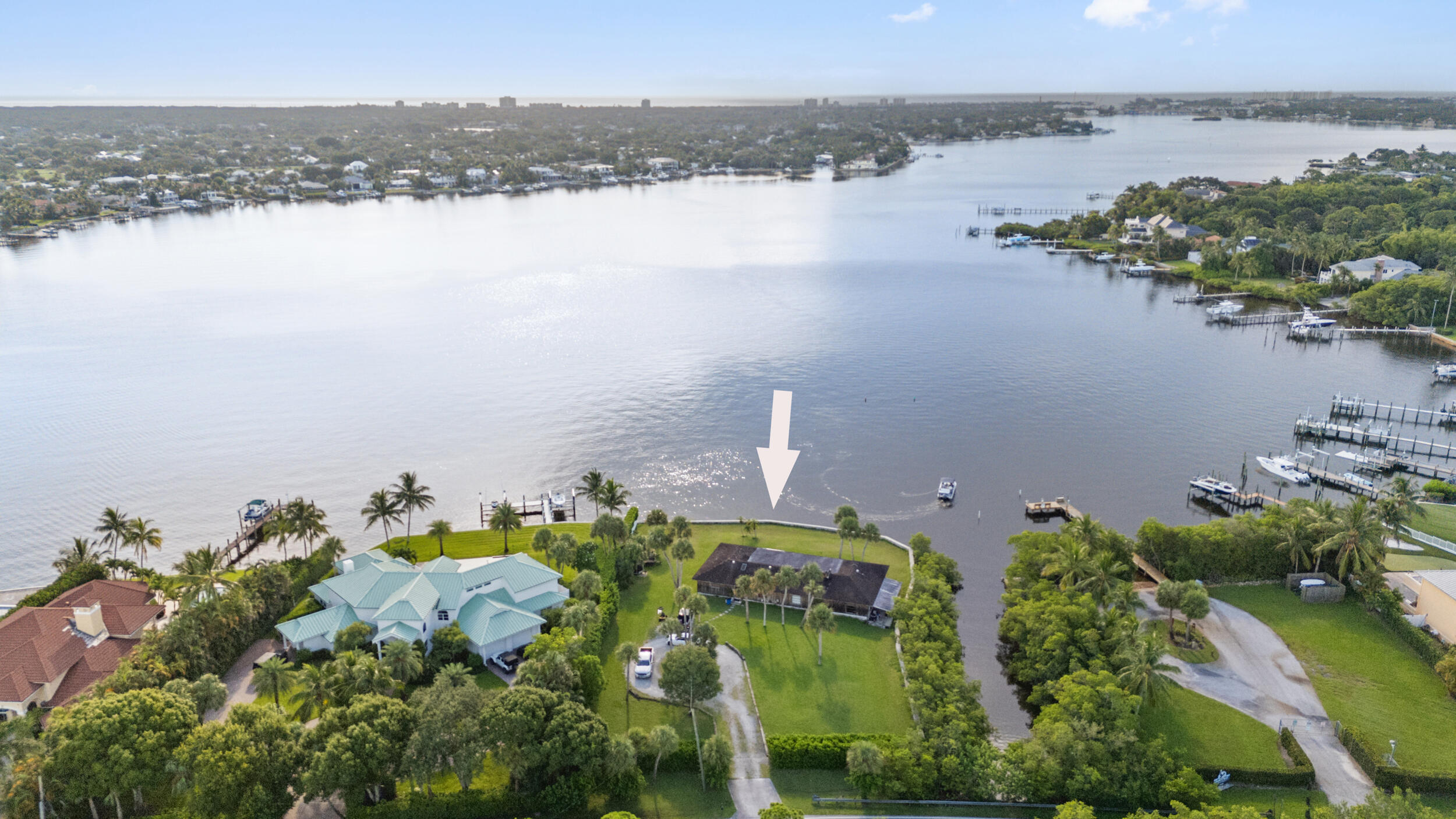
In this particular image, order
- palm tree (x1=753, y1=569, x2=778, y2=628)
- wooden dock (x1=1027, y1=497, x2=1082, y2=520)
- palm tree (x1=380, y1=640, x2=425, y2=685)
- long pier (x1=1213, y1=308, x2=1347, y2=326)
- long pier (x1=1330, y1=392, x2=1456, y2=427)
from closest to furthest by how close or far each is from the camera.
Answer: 1. palm tree (x1=380, y1=640, x2=425, y2=685)
2. palm tree (x1=753, y1=569, x2=778, y2=628)
3. wooden dock (x1=1027, y1=497, x2=1082, y2=520)
4. long pier (x1=1330, y1=392, x2=1456, y2=427)
5. long pier (x1=1213, y1=308, x2=1347, y2=326)

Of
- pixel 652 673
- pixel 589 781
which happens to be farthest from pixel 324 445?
pixel 589 781

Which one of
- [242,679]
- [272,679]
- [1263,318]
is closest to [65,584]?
[242,679]

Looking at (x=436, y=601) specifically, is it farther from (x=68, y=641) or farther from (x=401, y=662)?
(x=68, y=641)

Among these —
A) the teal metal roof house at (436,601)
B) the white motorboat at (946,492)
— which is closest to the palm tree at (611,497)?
the teal metal roof house at (436,601)

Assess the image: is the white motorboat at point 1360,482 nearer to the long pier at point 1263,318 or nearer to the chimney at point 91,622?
the long pier at point 1263,318

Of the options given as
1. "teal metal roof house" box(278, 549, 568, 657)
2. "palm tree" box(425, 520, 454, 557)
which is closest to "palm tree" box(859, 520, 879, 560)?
"teal metal roof house" box(278, 549, 568, 657)

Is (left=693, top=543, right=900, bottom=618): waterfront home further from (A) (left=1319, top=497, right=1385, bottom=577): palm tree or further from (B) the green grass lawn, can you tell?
(A) (left=1319, top=497, right=1385, bottom=577): palm tree

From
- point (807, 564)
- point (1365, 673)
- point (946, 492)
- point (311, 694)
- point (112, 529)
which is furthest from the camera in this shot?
point (946, 492)
